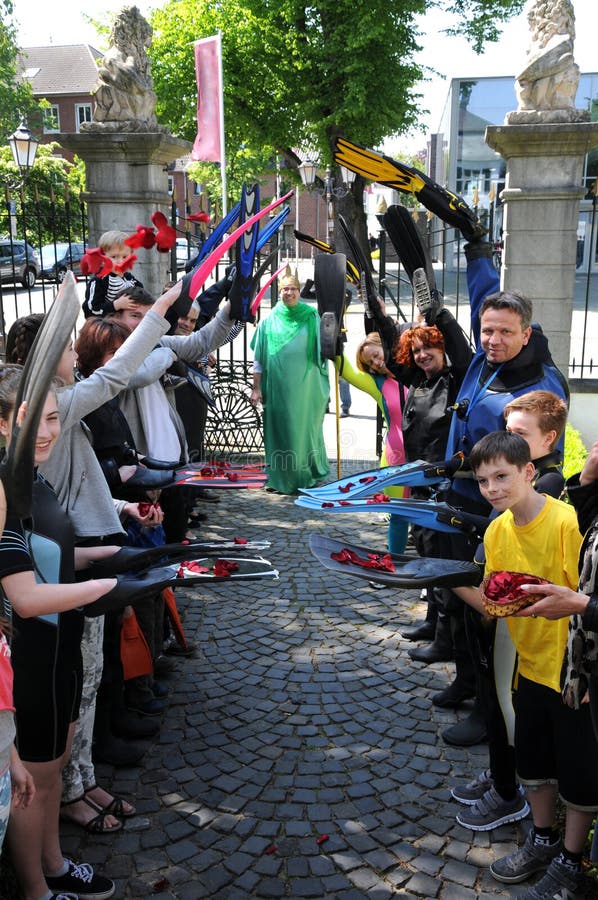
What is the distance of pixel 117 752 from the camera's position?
3.27 m

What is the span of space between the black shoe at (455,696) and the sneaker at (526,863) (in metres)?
1.11

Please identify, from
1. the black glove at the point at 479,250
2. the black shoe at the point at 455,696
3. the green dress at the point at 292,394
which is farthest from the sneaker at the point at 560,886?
the green dress at the point at 292,394

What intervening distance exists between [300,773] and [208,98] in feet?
24.7

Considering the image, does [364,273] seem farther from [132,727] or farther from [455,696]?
[132,727]

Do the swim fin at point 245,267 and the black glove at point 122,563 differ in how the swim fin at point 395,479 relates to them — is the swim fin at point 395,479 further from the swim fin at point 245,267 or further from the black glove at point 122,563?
the swim fin at point 245,267

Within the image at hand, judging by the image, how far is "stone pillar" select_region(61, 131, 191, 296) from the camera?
6816mm

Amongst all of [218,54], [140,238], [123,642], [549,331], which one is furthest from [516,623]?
[218,54]

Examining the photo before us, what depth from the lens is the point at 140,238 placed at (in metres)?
3.96

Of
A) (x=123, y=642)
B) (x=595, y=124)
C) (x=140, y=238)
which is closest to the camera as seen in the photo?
(x=123, y=642)

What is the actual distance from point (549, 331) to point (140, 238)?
4.18 metres

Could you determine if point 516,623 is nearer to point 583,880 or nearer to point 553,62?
point 583,880

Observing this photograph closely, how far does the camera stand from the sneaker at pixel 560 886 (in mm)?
2361

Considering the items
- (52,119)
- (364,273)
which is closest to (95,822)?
(364,273)

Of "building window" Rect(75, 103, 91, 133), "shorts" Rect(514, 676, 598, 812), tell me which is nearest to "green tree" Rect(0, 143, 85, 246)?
"shorts" Rect(514, 676, 598, 812)
